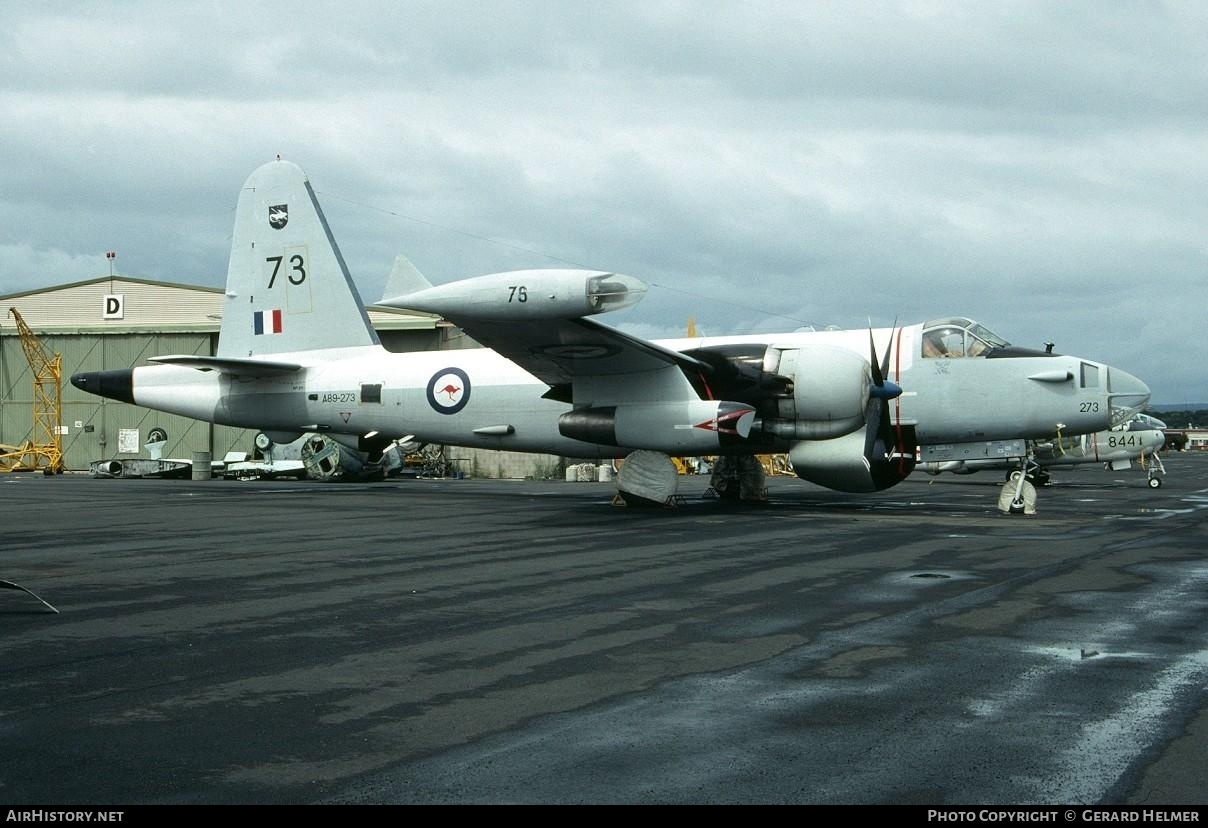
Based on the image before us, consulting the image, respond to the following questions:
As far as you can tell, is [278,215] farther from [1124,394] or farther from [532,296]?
[1124,394]

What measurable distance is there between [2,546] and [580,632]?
10404mm

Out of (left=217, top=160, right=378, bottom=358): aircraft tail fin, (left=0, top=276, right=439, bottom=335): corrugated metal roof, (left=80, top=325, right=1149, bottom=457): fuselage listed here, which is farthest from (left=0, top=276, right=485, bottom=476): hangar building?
(left=80, top=325, right=1149, bottom=457): fuselage

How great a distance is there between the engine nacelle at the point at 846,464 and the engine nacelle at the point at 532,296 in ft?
18.9

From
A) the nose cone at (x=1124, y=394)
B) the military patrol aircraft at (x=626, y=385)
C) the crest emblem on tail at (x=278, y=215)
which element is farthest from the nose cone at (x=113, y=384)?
the nose cone at (x=1124, y=394)

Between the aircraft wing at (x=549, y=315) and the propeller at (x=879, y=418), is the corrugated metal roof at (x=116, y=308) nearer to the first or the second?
the aircraft wing at (x=549, y=315)

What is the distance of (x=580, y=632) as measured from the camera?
9.41m

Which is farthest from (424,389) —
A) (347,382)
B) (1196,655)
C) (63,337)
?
(63,337)

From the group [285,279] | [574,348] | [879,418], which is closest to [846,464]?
[879,418]

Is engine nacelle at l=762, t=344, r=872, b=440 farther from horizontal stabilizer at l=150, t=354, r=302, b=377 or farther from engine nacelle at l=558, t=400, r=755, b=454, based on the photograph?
horizontal stabilizer at l=150, t=354, r=302, b=377

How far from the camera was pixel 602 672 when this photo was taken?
782 centimetres

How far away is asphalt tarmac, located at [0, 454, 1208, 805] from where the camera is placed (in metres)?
5.34

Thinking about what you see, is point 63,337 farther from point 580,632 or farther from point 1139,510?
point 580,632

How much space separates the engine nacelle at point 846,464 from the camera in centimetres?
2383

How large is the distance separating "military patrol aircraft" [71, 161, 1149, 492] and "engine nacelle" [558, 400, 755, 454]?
3cm
